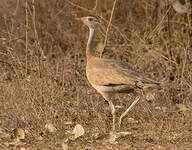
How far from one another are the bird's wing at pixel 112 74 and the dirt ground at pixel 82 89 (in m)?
0.30

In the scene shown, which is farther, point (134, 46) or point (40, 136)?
point (134, 46)

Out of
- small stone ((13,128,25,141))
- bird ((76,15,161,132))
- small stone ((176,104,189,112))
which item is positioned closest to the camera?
small stone ((13,128,25,141))

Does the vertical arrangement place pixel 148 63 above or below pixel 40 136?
above

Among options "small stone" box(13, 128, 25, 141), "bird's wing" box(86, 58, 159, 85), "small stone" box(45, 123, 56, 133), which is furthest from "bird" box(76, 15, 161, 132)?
"small stone" box(13, 128, 25, 141)

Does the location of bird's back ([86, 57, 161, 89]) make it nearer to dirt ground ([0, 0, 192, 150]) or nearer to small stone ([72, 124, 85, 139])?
dirt ground ([0, 0, 192, 150])

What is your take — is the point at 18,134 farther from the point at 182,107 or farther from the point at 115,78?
the point at 182,107

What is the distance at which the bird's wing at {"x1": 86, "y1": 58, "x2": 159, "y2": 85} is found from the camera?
4.21 metres

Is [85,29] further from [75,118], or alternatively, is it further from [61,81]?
[75,118]

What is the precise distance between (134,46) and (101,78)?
1.88 m

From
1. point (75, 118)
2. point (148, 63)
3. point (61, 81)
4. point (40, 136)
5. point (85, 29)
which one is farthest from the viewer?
point (85, 29)

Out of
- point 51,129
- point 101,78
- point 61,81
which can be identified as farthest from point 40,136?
point 61,81

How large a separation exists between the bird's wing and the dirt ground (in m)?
0.30

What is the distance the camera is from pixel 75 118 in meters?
4.64

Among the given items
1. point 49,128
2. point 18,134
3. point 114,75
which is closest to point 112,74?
point 114,75
